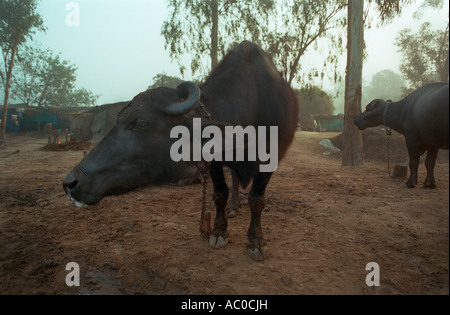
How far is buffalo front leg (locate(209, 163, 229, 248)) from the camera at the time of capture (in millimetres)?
2953

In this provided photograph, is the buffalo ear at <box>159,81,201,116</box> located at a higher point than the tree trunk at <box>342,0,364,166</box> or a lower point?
lower

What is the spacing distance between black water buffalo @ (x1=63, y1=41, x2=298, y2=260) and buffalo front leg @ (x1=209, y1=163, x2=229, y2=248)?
1 centimetres

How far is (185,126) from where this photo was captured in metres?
2.19

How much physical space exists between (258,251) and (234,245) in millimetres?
377

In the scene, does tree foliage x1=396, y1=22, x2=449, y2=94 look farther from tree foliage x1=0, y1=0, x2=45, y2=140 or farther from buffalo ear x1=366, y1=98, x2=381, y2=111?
tree foliage x1=0, y1=0, x2=45, y2=140

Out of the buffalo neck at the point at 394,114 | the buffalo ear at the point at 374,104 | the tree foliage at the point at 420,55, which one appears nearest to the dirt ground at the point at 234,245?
the buffalo neck at the point at 394,114

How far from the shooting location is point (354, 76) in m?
8.02

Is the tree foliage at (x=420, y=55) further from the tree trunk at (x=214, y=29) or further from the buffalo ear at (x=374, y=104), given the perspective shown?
the buffalo ear at (x=374, y=104)

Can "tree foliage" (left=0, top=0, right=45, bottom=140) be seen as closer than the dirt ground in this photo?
No

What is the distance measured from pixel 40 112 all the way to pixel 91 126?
10358mm

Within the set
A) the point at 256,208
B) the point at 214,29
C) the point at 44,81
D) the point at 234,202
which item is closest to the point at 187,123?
the point at 256,208

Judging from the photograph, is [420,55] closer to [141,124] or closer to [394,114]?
[394,114]

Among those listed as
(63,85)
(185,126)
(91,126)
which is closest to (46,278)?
(185,126)

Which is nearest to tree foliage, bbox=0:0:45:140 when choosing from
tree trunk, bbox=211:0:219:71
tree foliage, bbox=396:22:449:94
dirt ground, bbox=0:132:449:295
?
tree trunk, bbox=211:0:219:71
